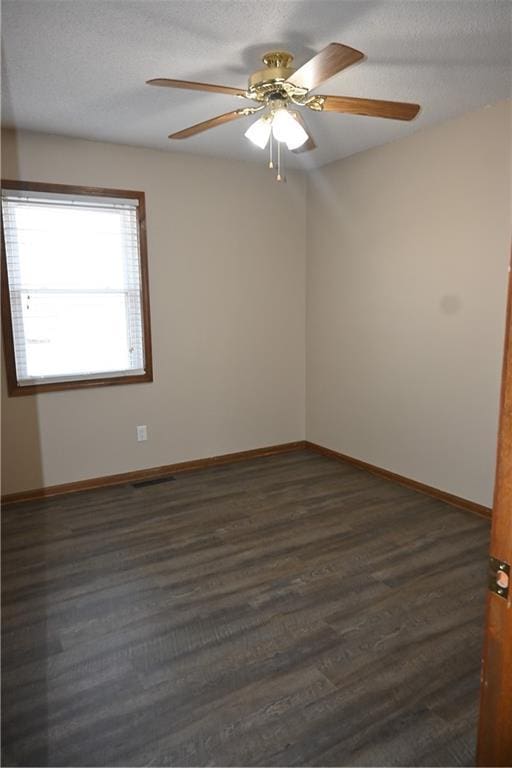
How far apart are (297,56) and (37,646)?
2.90 m

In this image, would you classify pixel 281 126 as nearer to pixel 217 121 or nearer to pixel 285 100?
pixel 285 100

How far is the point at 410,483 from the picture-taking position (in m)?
3.72

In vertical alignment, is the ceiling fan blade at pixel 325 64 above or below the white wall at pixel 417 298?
above

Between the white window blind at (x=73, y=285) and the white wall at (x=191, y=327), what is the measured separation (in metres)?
0.14

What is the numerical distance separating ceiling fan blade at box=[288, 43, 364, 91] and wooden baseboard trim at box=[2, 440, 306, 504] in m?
3.03

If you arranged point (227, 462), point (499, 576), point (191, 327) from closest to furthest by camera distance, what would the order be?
1. point (499, 576)
2. point (191, 327)
3. point (227, 462)

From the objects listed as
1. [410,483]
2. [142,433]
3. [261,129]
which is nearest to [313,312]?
[410,483]

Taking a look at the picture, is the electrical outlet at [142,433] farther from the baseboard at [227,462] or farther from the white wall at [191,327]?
the baseboard at [227,462]

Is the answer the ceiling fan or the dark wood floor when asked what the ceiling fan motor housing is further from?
the dark wood floor

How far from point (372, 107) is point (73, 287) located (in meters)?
2.40

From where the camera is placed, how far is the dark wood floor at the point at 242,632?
5.28ft

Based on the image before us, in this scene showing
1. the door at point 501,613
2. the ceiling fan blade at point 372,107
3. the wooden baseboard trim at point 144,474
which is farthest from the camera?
the wooden baseboard trim at point 144,474

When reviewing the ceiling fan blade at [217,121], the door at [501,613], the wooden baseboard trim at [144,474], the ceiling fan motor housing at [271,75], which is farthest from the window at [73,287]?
the door at [501,613]

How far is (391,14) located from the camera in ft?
6.30
